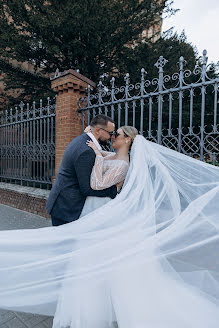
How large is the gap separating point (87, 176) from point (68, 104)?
314 centimetres

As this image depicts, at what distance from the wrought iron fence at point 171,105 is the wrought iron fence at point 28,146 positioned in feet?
4.16

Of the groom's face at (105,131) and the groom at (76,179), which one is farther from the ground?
the groom's face at (105,131)

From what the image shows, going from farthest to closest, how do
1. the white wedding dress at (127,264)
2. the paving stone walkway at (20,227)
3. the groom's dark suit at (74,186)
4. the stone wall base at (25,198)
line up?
1. the stone wall base at (25,198)
2. the paving stone walkway at (20,227)
3. the groom's dark suit at (74,186)
4. the white wedding dress at (127,264)

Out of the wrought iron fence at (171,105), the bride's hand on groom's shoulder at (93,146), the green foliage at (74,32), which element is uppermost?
the green foliage at (74,32)

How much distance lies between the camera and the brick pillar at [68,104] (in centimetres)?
480

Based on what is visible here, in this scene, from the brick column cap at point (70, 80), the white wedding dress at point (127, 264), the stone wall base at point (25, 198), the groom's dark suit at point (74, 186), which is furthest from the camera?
the stone wall base at point (25, 198)

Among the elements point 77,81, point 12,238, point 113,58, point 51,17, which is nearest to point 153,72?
point 113,58

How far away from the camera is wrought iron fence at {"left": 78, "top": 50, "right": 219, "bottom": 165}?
123 inches

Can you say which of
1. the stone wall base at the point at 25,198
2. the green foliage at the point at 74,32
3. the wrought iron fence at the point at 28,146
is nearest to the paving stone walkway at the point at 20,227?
the stone wall base at the point at 25,198

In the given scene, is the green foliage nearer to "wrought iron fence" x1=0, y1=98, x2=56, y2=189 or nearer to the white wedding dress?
"wrought iron fence" x1=0, y1=98, x2=56, y2=189

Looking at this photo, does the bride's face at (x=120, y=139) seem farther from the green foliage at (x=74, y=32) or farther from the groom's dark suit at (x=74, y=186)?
the green foliage at (x=74, y=32)

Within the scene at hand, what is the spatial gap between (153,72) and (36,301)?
844 cm

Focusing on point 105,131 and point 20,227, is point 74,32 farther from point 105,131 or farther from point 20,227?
point 105,131

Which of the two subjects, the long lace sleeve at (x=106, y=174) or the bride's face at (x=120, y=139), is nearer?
the long lace sleeve at (x=106, y=174)
